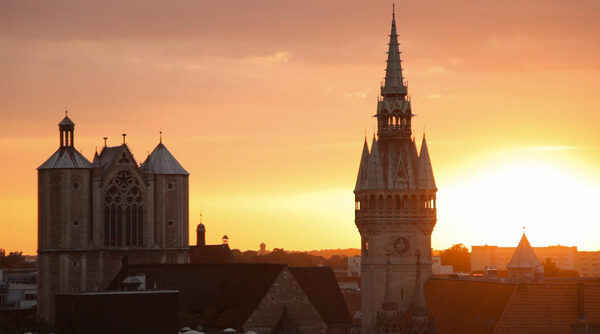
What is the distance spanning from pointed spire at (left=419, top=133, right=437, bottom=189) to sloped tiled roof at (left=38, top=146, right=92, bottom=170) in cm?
4133

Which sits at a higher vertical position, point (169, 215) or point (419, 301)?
point (169, 215)

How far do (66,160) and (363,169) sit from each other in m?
37.9

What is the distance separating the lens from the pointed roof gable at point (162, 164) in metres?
164

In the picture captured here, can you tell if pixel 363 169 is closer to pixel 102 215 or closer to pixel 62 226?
pixel 102 215

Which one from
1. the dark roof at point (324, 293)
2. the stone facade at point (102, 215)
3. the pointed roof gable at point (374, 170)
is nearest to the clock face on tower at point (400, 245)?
the pointed roof gable at point (374, 170)

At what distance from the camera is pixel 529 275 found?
167 m

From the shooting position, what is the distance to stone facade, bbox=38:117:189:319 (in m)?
156

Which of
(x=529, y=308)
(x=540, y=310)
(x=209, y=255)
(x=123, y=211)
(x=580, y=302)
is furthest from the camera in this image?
(x=209, y=255)

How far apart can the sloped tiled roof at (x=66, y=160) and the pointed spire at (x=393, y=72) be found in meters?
37.7

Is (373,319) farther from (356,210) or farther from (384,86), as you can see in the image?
(384,86)

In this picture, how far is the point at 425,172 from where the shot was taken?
13675 centimetres

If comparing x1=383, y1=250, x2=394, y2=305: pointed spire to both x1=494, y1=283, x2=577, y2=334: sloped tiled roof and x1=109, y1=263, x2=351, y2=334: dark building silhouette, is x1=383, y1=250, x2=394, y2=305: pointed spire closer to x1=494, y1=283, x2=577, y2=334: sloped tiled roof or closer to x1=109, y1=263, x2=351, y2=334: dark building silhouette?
x1=109, y1=263, x2=351, y2=334: dark building silhouette

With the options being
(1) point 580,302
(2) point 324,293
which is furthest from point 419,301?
(2) point 324,293

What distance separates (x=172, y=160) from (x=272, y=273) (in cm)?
3664
